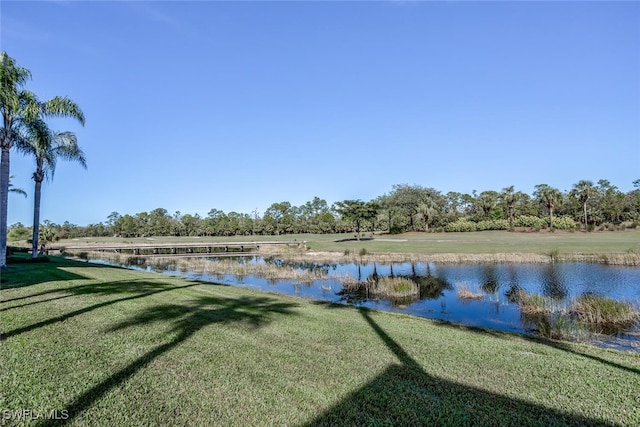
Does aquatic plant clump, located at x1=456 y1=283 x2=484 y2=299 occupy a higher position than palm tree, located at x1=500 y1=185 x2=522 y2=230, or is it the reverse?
palm tree, located at x1=500 y1=185 x2=522 y2=230

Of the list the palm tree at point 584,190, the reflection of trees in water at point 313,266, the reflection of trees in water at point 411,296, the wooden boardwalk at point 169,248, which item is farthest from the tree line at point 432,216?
the reflection of trees in water at point 411,296

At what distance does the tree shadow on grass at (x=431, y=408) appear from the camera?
4086mm

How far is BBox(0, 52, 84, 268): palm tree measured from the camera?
15250 millimetres

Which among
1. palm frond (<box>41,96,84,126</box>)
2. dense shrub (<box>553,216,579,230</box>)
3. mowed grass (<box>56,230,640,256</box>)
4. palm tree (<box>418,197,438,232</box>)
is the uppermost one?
palm frond (<box>41,96,84,126</box>)

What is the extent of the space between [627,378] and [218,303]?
925 cm

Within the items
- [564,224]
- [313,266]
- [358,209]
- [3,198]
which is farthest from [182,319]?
[564,224]

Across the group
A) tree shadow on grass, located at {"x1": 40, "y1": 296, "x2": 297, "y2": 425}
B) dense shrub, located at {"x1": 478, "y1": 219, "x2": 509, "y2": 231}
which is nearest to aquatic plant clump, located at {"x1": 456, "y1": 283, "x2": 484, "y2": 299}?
tree shadow on grass, located at {"x1": 40, "y1": 296, "x2": 297, "y2": 425}

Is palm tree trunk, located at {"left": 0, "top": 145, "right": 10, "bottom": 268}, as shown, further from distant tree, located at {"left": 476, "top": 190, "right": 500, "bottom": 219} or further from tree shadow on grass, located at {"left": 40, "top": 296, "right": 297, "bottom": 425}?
distant tree, located at {"left": 476, "top": 190, "right": 500, "bottom": 219}

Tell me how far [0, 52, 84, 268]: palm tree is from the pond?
40.0 feet

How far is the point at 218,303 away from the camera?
34.9ft

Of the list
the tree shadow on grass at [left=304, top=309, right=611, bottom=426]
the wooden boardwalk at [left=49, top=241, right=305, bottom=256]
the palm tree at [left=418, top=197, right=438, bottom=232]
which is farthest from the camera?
the palm tree at [left=418, top=197, right=438, bottom=232]

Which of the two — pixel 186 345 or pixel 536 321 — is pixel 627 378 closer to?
pixel 186 345

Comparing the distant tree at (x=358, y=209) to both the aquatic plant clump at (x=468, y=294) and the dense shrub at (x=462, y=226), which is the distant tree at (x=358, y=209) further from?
the aquatic plant clump at (x=468, y=294)

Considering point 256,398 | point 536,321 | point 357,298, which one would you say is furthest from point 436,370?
point 357,298
